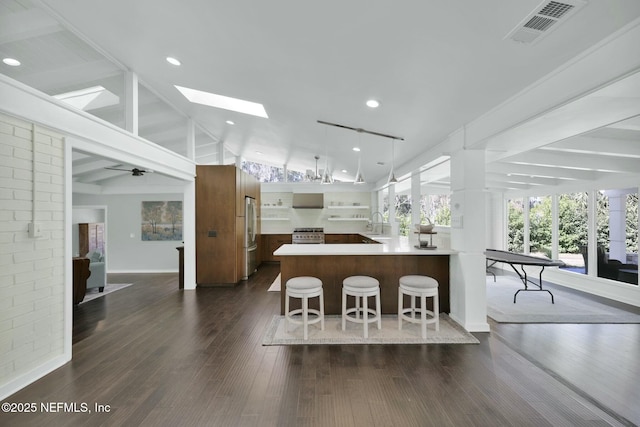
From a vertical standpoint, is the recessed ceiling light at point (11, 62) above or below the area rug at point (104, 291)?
above

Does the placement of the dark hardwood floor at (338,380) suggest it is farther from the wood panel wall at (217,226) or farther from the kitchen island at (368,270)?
the wood panel wall at (217,226)

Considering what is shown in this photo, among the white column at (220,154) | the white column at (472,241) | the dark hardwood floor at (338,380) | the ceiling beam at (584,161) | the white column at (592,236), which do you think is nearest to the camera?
the dark hardwood floor at (338,380)

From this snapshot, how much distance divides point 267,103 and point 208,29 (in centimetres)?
139

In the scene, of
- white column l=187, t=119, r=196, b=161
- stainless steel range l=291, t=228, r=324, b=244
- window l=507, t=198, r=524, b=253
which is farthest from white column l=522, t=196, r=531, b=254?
white column l=187, t=119, r=196, b=161

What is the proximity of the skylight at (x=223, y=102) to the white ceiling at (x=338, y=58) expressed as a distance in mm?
190

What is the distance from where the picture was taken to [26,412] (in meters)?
1.93

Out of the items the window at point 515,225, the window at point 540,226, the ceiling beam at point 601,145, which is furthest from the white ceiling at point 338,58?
the window at point 515,225

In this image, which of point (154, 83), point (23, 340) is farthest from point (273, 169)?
point (23, 340)

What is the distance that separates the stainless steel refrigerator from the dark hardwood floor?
271cm

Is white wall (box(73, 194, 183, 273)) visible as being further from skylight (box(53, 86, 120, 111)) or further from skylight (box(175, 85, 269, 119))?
skylight (box(53, 86, 120, 111))

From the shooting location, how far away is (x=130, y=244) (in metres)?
6.99

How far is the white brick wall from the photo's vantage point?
84.7 inches

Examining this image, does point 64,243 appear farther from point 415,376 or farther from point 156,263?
point 156,263

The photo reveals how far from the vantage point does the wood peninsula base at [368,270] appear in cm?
384
